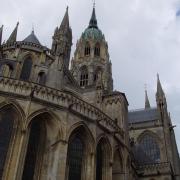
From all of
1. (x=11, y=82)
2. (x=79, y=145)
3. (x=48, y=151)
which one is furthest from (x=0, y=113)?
(x=79, y=145)

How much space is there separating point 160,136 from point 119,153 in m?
15.8

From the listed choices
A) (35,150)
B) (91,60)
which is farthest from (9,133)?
(91,60)

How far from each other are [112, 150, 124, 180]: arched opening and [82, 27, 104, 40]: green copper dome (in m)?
33.3

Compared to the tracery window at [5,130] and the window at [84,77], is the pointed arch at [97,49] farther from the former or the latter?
the tracery window at [5,130]

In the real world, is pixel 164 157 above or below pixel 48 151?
above

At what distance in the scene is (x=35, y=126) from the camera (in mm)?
15992

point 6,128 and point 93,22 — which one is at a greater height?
point 93,22

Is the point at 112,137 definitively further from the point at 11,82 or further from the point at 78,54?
the point at 78,54

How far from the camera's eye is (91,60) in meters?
46.1

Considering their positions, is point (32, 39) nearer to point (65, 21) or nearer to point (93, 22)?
point (65, 21)

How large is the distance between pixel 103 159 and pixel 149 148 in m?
17.2

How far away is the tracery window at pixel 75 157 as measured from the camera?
51.7ft

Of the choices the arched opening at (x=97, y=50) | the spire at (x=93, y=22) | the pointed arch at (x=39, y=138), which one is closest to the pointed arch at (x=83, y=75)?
the arched opening at (x=97, y=50)

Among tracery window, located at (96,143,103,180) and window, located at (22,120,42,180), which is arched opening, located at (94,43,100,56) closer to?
tracery window, located at (96,143,103,180)
